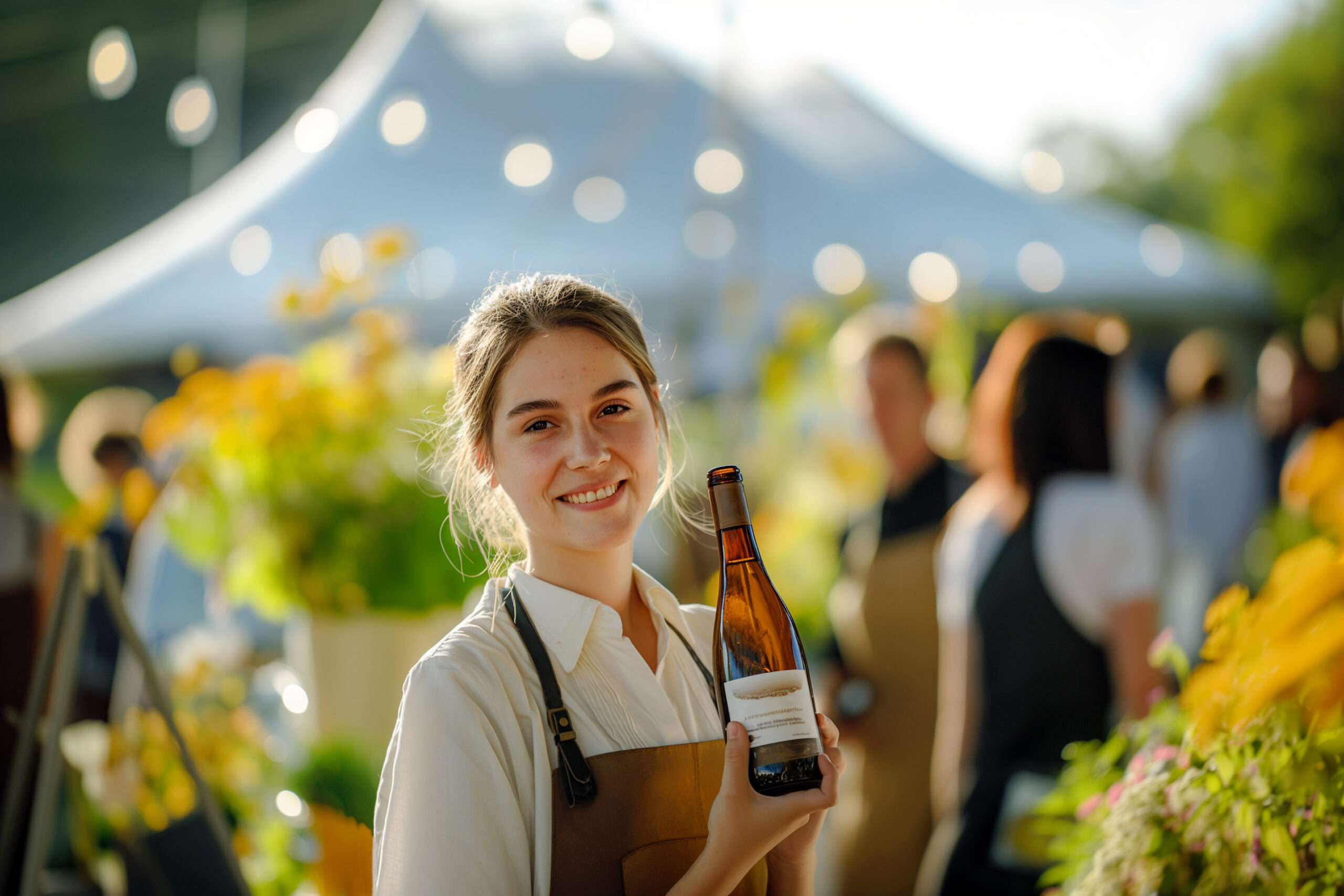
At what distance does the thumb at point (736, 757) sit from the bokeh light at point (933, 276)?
15.3 feet

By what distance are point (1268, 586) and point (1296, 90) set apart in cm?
2617

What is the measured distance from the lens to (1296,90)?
74.6 ft

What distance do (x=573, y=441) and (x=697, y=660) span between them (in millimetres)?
307

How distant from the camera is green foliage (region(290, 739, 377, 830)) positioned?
1.62 m

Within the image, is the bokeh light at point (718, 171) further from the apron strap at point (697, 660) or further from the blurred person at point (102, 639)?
the apron strap at point (697, 660)

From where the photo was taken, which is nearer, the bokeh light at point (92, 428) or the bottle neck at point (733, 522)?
the bottle neck at point (733, 522)

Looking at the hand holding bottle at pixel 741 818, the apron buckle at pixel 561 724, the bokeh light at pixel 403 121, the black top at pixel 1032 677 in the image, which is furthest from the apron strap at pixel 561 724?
the bokeh light at pixel 403 121

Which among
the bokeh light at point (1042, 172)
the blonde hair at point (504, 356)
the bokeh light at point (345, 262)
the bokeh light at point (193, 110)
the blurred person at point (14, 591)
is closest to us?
the blonde hair at point (504, 356)

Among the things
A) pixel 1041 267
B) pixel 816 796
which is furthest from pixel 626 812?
pixel 1041 267

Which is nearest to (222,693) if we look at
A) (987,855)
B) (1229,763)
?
(987,855)

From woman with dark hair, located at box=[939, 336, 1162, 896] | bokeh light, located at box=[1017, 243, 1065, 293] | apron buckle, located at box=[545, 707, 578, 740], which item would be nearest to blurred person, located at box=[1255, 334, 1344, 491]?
bokeh light, located at box=[1017, 243, 1065, 293]

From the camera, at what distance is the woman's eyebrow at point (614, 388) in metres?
1.09

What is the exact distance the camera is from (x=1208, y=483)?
589 cm

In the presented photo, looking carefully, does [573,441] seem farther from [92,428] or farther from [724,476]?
[92,428]
